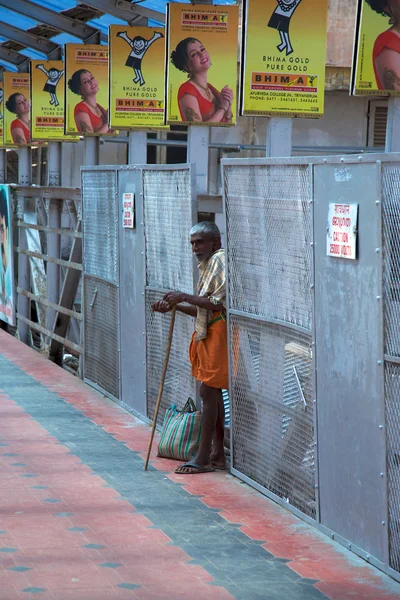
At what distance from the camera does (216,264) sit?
26.0 ft

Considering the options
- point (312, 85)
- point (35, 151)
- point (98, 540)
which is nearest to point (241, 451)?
point (98, 540)

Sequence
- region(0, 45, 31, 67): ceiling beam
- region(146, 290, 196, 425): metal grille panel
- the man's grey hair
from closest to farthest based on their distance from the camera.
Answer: the man's grey hair → region(146, 290, 196, 425): metal grille panel → region(0, 45, 31, 67): ceiling beam

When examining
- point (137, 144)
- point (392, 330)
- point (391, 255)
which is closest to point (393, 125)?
point (391, 255)

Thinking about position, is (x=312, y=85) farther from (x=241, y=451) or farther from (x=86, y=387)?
(x=86, y=387)

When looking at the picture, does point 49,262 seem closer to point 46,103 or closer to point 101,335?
point 101,335

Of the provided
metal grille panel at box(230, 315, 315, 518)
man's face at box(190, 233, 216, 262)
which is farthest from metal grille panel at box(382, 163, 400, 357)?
man's face at box(190, 233, 216, 262)

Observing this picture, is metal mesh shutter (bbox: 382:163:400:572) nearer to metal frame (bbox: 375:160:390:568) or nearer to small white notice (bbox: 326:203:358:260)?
metal frame (bbox: 375:160:390:568)

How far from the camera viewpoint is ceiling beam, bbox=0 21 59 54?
16.9 metres

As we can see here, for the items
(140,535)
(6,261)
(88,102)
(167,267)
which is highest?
(88,102)

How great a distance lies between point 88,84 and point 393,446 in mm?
10695

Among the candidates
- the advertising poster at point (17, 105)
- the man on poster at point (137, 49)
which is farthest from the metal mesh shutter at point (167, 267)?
the advertising poster at point (17, 105)

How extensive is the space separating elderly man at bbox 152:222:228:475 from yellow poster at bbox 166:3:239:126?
3.06m

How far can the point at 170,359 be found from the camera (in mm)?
9359

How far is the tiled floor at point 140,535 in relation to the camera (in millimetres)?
5676
